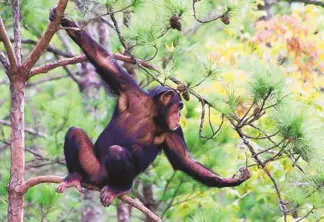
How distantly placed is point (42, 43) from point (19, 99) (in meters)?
0.41

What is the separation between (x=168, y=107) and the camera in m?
4.39

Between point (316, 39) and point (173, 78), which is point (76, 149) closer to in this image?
point (173, 78)

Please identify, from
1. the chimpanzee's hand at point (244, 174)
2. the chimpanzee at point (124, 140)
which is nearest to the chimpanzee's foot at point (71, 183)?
the chimpanzee at point (124, 140)

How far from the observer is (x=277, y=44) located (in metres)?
7.14

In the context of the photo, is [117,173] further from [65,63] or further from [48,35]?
[48,35]

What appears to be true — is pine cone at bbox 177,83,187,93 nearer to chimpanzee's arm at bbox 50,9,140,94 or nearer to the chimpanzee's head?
the chimpanzee's head

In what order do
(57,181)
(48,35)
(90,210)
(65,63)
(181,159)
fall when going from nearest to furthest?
(48,35)
(57,181)
(65,63)
(181,159)
(90,210)

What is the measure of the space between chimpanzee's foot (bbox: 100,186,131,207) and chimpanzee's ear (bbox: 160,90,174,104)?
1.79ft

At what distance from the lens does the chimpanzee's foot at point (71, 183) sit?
162 inches

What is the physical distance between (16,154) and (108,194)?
20.2 inches

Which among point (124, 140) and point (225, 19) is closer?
point (225, 19)

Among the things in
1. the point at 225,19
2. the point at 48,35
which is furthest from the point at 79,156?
the point at 225,19

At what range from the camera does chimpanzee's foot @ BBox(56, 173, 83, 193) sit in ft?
13.5

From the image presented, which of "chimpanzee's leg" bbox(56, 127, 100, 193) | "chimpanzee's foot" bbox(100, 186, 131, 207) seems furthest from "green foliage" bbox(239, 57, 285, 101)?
"chimpanzee's leg" bbox(56, 127, 100, 193)
